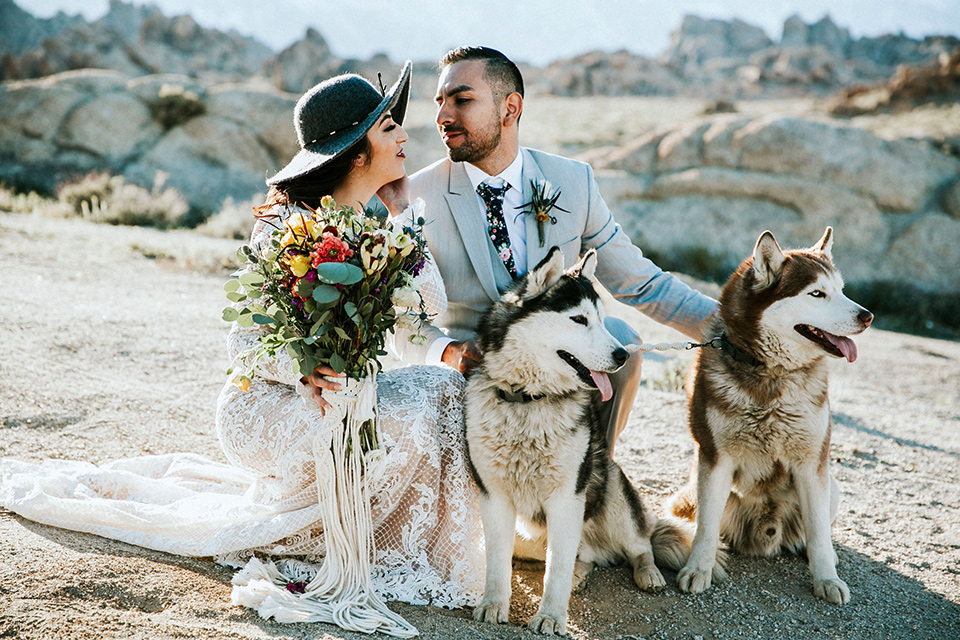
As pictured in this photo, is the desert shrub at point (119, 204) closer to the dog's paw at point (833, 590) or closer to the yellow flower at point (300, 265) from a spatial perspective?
the yellow flower at point (300, 265)

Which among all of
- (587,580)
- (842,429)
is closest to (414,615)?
(587,580)

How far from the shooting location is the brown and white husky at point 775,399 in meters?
3.28

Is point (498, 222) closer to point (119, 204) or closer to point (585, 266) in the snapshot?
point (585, 266)

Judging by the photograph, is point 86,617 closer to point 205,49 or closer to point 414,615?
point 414,615

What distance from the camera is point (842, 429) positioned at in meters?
5.96

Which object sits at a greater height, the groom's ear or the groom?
the groom's ear

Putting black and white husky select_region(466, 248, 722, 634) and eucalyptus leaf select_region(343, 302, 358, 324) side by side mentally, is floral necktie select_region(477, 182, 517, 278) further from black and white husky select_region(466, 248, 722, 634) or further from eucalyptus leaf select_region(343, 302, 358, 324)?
eucalyptus leaf select_region(343, 302, 358, 324)

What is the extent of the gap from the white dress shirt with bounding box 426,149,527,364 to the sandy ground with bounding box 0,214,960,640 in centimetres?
179

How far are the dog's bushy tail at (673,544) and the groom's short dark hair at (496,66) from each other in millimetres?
2649

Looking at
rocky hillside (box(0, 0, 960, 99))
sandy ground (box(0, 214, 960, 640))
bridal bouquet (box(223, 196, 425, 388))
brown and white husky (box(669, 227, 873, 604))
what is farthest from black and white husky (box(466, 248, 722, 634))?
rocky hillside (box(0, 0, 960, 99))

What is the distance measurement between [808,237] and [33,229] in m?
13.4

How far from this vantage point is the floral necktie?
3.98 metres

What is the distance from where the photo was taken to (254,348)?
3016mm

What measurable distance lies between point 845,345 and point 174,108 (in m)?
18.2
